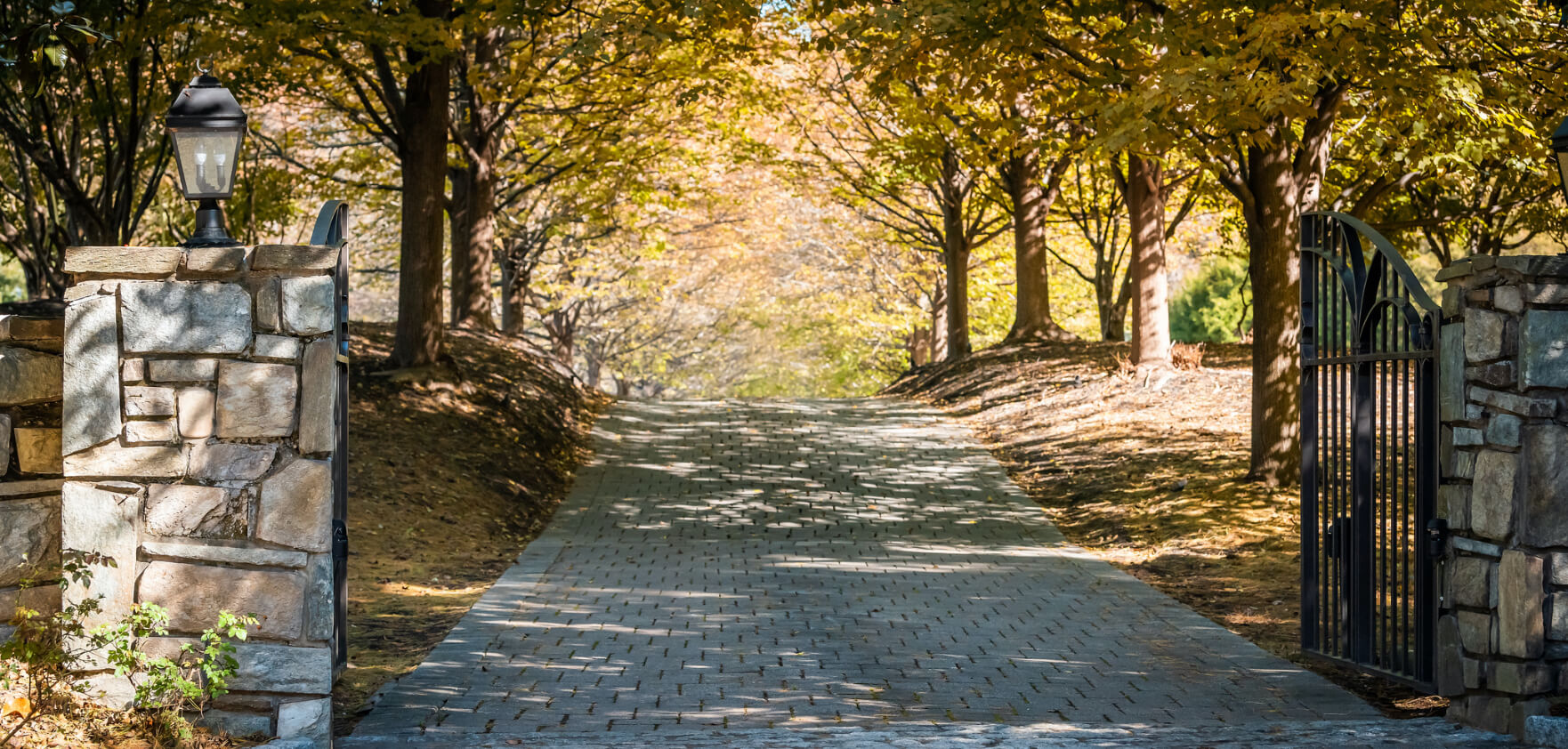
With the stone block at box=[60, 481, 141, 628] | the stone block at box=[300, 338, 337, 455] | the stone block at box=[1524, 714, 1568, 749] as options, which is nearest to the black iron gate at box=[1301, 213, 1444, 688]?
the stone block at box=[1524, 714, 1568, 749]

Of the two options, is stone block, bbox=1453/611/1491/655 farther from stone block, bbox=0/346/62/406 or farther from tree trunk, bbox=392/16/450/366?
tree trunk, bbox=392/16/450/366

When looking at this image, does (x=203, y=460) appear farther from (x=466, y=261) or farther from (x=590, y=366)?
(x=590, y=366)

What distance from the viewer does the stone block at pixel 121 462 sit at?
15.3ft

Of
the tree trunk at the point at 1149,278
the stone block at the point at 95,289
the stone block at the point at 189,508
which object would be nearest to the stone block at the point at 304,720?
the stone block at the point at 189,508

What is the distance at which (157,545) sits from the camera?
4668 mm

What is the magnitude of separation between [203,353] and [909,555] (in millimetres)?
6716

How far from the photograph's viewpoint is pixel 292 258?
464cm

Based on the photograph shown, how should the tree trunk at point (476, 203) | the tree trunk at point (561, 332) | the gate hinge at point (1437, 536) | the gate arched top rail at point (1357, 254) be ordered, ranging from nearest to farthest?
the gate hinge at point (1437, 536) < the gate arched top rail at point (1357, 254) < the tree trunk at point (476, 203) < the tree trunk at point (561, 332)

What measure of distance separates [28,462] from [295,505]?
113 cm

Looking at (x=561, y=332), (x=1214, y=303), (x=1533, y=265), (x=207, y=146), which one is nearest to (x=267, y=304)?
(x=207, y=146)

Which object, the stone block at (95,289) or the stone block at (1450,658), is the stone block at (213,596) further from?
the stone block at (1450,658)

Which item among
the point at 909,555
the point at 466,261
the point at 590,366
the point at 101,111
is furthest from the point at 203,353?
the point at 590,366

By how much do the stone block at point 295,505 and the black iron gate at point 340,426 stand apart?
20.5 inches

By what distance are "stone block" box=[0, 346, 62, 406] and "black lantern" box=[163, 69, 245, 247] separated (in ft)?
2.36
